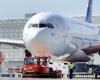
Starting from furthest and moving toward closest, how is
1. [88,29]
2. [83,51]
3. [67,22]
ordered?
[88,29]
[83,51]
[67,22]

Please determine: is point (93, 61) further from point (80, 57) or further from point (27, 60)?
point (27, 60)

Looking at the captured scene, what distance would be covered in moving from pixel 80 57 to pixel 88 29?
411 cm

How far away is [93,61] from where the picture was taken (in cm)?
4600

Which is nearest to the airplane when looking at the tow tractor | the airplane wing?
the airplane wing

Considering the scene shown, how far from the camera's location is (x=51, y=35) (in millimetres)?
37719

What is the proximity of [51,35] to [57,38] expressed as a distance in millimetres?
1036

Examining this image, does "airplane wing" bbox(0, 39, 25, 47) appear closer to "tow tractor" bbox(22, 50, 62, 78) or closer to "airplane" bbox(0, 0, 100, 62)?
"airplane" bbox(0, 0, 100, 62)

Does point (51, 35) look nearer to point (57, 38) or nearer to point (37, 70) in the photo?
point (57, 38)

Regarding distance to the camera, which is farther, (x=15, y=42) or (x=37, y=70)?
(x=15, y=42)

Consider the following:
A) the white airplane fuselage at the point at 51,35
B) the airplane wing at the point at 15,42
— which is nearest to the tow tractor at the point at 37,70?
the white airplane fuselage at the point at 51,35

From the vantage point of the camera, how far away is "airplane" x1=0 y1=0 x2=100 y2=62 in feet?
122

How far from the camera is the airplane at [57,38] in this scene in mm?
37250

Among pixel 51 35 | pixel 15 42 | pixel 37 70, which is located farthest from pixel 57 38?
pixel 15 42

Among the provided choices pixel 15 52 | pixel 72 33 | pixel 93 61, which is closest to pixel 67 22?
pixel 72 33
